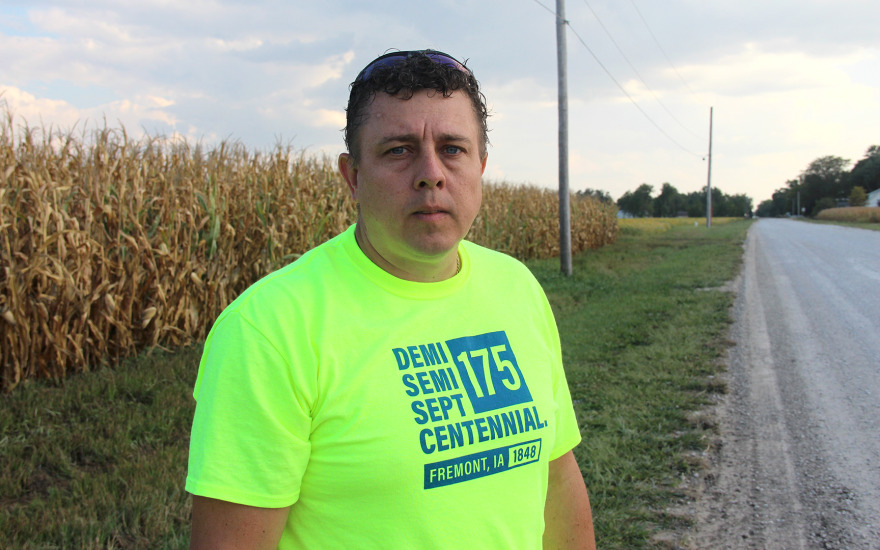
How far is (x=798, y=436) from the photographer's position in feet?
13.9

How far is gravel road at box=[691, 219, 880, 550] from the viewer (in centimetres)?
305

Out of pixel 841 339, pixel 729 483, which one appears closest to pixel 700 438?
pixel 729 483

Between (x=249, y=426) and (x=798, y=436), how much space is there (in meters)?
4.40

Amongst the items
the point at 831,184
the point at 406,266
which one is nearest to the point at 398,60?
the point at 406,266

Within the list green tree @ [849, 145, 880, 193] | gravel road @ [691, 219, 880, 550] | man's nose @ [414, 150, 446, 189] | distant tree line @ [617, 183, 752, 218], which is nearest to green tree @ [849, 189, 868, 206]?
green tree @ [849, 145, 880, 193]

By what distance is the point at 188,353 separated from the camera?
5.91 metres

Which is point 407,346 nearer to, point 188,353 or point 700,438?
point 700,438

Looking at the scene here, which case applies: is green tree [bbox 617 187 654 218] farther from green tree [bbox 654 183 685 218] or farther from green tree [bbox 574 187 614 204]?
green tree [bbox 574 187 614 204]

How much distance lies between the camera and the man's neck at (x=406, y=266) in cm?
139

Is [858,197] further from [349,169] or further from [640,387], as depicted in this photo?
[349,169]

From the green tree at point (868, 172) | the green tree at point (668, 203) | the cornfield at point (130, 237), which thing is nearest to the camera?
the cornfield at point (130, 237)

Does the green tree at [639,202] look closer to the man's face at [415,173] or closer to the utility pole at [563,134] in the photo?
the utility pole at [563,134]

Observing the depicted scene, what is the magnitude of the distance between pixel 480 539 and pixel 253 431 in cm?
54

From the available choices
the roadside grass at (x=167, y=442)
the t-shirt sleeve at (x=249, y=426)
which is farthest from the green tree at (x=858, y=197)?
the t-shirt sleeve at (x=249, y=426)
